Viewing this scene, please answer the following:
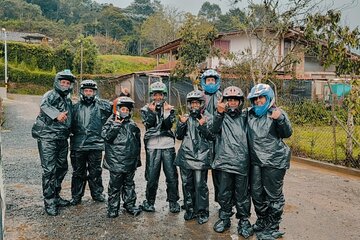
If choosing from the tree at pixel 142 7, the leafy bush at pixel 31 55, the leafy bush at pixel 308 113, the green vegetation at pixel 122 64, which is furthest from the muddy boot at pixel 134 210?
the tree at pixel 142 7

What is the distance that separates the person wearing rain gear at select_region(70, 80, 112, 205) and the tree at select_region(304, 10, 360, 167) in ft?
16.0

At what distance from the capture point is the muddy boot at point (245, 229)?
470cm

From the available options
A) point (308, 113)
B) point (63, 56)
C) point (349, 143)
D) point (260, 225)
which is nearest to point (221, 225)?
point (260, 225)

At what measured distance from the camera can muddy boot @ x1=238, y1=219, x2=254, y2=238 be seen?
4695 millimetres

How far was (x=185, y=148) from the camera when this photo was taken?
504 cm

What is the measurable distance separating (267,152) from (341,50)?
15.4ft

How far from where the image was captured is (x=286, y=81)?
1494cm

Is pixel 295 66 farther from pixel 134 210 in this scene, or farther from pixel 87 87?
pixel 134 210

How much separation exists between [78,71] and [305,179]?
36.2 metres

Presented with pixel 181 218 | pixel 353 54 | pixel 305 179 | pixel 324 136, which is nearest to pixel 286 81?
pixel 324 136

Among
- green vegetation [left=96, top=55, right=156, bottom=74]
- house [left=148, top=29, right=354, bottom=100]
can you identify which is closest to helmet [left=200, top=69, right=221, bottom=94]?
house [left=148, top=29, right=354, bottom=100]

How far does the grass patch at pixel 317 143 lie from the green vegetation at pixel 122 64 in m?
32.4

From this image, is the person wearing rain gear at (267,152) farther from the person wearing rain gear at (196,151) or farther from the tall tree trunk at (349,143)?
the tall tree trunk at (349,143)

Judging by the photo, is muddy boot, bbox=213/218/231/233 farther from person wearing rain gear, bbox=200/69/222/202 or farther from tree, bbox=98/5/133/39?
tree, bbox=98/5/133/39
